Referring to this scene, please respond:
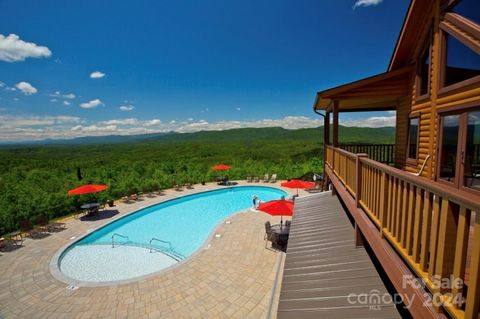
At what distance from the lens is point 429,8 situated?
6.02 metres

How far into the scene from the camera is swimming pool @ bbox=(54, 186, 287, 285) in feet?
30.6

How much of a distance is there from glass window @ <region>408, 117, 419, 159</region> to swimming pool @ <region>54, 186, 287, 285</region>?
8.80 m

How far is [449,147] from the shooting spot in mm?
5133

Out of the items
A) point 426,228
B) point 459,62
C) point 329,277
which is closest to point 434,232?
point 426,228

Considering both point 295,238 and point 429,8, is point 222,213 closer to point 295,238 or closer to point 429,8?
point 295,238

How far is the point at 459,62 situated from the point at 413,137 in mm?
2665

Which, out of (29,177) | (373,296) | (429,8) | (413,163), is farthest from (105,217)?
(429,8)

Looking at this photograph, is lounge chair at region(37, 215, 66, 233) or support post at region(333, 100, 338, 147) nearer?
support post at region(333, 100, 338, 147)

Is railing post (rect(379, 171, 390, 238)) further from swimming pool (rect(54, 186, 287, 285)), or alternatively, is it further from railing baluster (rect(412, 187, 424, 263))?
swimming pool (rect(54, 186, 287, 285))

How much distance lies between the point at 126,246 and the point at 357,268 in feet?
36.8

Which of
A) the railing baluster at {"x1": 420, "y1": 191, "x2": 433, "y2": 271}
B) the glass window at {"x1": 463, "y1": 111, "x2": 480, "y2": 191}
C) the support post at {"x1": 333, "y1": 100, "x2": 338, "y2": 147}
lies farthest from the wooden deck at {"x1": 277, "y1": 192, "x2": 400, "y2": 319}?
the support post at {"x1": 333, "y1": 100, "x2": 338, "y2": 147}

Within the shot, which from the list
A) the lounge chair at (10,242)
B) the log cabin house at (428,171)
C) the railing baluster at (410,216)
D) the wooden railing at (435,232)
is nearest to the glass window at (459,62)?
the log cabin house at (428,171)

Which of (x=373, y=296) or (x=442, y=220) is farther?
(x=373, y=296)

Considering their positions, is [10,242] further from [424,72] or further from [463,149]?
[424,72]
